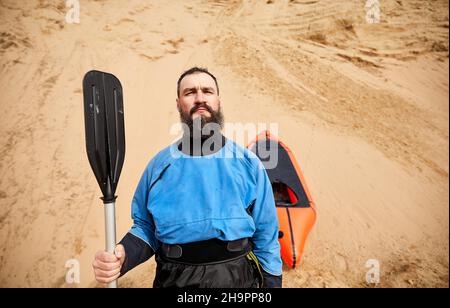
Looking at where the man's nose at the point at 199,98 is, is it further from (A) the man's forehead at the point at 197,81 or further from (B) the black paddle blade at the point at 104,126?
(B) the black paddle blade at the point at 104,126

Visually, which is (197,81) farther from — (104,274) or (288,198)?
(288,198)

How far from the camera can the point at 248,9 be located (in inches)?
274

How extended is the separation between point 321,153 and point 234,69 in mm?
3341

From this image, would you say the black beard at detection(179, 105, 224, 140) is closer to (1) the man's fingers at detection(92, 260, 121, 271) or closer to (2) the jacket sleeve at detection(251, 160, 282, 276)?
(2) the jacket sleeve at detection(251, 160, 282, 276)

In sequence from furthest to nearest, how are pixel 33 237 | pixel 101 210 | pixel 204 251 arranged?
pixel 101 210, pixel 33 237, pixel 204 251

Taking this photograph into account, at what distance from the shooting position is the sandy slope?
9.91 feet

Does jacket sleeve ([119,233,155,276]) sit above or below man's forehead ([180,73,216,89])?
below

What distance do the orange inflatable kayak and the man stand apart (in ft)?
4.62

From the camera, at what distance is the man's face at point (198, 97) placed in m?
1.39

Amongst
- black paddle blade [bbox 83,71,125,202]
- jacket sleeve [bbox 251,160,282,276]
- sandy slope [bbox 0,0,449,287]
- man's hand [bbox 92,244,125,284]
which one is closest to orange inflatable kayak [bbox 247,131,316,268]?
sandy slope [bbox 0,0,449,287]

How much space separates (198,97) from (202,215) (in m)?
0.67

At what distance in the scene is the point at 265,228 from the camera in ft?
4.27
